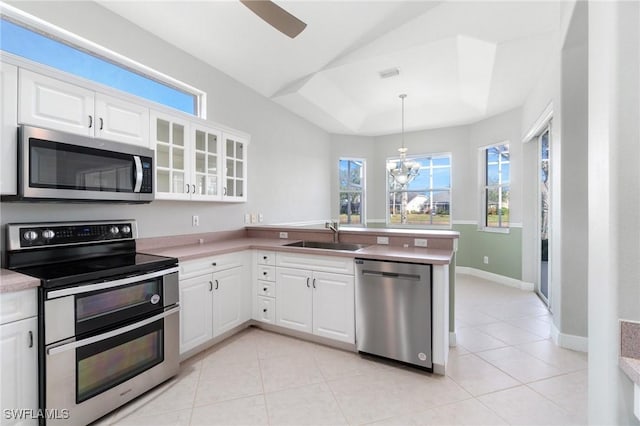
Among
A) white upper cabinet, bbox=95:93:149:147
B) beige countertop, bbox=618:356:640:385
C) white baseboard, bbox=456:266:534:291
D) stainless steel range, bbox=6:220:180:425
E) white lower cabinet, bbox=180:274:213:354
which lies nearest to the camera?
beige countertop, bbox=618:356:640:385

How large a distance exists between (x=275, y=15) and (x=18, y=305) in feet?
6.92

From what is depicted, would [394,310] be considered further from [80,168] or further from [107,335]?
[80,168]

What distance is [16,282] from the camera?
57.2 inches

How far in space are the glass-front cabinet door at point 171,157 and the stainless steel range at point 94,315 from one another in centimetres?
52

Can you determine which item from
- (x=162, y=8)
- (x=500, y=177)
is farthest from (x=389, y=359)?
(x=500, y=177)

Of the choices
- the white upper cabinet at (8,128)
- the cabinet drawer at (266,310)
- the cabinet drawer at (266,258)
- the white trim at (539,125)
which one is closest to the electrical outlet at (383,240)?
the cabinet drawer at (266,258)

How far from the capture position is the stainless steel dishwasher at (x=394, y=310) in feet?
7.22

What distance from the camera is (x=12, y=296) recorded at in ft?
4.74

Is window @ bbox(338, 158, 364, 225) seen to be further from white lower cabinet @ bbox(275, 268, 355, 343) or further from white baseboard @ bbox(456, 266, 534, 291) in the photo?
white lower cabinet @ bbox(275, 268, 355, 343)

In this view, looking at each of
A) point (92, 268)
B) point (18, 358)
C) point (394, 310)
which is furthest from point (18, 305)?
point (394, 310)

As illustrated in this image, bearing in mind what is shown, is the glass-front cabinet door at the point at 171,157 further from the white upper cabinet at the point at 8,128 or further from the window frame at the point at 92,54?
the white upper cabinet at the point at 8,128

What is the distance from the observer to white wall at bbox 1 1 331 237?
2217 mm

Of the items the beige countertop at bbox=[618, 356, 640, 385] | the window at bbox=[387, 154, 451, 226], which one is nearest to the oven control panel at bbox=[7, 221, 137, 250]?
the beige countertop at bbox=[618, 356, 640, 385]

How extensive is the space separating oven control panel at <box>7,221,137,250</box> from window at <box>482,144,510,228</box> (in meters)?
5.51
